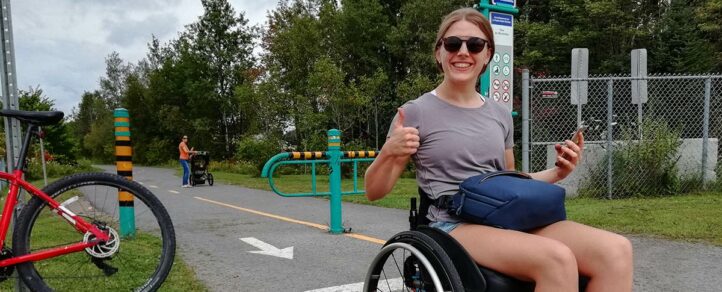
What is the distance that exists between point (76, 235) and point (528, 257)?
259cm

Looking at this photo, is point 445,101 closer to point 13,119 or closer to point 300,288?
point 300,288

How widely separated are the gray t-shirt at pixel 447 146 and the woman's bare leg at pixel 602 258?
0.48 metres

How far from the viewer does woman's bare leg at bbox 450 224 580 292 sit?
1.72 m

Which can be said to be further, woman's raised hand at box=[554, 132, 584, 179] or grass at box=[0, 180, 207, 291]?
grass at box=[0, 180, 207, 291]

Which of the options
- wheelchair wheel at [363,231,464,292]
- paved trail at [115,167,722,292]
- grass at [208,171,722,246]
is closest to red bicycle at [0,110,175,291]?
paved trail at [115,167,722,292]

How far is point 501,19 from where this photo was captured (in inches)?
241

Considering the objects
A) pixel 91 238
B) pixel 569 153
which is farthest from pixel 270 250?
pixel 569 153

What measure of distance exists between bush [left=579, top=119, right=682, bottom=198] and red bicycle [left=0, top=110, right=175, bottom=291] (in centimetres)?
744

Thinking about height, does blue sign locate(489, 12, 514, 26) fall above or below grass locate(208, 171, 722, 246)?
above

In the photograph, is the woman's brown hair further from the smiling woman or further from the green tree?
the green tree

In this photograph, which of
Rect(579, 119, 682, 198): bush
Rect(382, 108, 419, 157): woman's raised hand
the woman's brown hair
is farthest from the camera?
Rect(579, 119, 682, 198): bush

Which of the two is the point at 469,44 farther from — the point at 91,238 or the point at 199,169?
the point at 199,169

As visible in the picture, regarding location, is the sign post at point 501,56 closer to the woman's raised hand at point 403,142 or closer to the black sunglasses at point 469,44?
the black sunglasses at point 469,44

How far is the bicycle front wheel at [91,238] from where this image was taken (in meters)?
2.75
